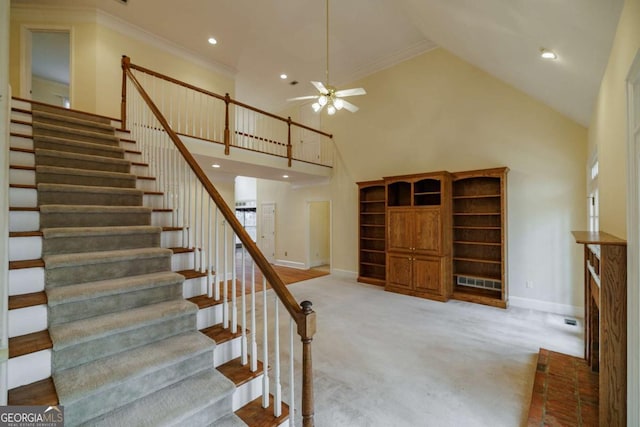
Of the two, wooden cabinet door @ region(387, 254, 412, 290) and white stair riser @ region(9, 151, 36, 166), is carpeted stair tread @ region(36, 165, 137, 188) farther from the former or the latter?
wooden cabinet door @ region(387, 254, 412, 290)

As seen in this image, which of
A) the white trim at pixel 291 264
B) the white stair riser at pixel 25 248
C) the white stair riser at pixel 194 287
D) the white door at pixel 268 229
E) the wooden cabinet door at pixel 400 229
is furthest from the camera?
the white door at pixel 268 229

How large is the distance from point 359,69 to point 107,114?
5.48m

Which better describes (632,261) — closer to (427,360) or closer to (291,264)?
(427,360)

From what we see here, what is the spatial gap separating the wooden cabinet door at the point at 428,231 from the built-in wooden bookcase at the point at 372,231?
1.23 meters

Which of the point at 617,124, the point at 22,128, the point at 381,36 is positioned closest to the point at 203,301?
the point at 22,128

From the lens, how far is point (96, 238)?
234 cm

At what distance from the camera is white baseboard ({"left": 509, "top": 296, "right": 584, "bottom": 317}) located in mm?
4340

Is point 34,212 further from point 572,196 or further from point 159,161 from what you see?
point 572,196

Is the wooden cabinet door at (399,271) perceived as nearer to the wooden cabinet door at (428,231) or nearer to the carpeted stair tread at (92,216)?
the wooden cabinet door at (428,231)

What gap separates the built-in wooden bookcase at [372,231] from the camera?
21.7ft

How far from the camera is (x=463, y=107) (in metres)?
5.39

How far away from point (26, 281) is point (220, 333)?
131 centimetres

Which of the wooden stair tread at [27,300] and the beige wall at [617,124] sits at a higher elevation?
the beige wall at [617,124]

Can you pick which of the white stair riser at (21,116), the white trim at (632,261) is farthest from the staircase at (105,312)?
the white trim at (632,261)
